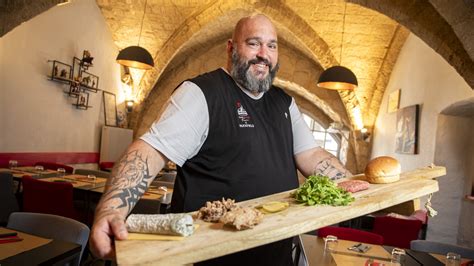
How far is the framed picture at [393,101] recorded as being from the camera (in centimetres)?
723

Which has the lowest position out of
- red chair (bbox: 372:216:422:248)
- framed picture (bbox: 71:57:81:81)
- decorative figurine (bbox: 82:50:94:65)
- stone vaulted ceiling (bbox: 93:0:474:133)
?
red chair (bbox: 372:216:422:248)

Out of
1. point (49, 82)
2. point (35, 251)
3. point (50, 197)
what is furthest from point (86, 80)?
point (35, 251)

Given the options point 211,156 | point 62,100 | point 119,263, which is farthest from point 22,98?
point 119,263

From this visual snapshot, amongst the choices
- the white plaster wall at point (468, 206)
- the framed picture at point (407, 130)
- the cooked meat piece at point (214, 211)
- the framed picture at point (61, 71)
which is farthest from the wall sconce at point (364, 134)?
the cooked meat piece at point (214, 211)

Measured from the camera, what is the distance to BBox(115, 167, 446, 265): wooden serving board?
924 mm

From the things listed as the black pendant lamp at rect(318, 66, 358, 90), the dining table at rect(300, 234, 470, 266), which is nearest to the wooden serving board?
the dining table at rect(300, 234, 470, 266)

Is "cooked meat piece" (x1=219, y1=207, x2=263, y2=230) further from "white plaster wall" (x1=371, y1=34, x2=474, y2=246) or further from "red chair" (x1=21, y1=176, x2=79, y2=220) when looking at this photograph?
"white plaster wall" (x1=371, y1=34, x2=474, y2=246)

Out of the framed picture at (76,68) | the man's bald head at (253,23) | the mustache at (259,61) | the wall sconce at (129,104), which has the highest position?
the framed picture at (76,68)

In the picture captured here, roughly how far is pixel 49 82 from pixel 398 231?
18.5 feet

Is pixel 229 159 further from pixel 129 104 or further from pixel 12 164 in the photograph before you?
pixel 129 104

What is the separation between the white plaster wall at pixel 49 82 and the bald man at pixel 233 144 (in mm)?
4767

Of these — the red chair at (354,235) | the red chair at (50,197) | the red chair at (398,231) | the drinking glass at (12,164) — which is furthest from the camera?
the drinking glass at (12,164)

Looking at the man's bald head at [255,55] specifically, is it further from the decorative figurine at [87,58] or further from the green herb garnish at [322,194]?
the decorative figurine at [87,58]

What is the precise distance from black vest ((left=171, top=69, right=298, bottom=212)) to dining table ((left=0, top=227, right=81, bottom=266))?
89 centimetres
